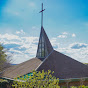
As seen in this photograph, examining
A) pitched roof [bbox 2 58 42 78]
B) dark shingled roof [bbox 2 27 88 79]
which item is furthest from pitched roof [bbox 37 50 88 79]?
pitched roof [bbox 2 58 42 78]

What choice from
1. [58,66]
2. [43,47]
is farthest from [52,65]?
[43,47]

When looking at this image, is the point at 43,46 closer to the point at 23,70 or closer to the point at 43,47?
the point at 43,47

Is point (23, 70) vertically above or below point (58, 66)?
below

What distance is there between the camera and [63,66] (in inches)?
834

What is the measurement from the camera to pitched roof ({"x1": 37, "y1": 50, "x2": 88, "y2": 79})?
19.8m

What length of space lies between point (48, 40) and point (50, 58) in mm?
4292

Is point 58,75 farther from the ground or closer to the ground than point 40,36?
closer to the ground

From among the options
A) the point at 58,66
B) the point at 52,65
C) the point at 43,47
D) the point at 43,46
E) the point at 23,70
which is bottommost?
the point at 23,70

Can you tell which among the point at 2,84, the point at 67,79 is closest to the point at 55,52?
the point at 67,79

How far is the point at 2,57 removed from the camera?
2772 cm

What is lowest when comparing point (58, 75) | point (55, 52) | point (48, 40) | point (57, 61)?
point (58, 75)

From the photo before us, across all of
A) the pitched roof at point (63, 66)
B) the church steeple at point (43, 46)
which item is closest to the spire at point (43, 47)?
the church steeple at point (43, 46)

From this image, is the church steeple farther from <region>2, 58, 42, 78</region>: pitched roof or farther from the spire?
<region>2, 58, 42, 78</region>: pitched roof

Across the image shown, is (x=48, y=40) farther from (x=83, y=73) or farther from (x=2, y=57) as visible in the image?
Result: (x=2, y=57)
